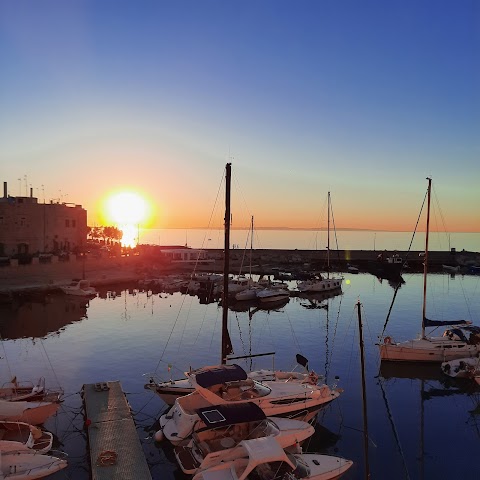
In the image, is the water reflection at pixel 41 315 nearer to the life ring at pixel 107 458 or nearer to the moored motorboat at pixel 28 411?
the moored motorboat at pixel 28 411

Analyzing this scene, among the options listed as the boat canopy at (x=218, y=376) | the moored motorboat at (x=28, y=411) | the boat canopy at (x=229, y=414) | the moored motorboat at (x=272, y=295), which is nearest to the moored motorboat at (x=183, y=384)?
the boat canopy at (x=218, y=376)

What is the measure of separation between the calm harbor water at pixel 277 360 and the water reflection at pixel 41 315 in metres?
0.12

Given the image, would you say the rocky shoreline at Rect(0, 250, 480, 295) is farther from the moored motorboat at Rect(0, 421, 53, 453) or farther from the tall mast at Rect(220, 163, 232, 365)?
the moored motorboat at Rect(0, 421, 53, 453)

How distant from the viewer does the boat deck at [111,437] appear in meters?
17.2

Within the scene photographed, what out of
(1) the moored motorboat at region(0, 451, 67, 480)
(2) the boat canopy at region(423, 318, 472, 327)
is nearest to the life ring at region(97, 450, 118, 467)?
(1) the moored motorboat at region(0, 451, 67, 480)

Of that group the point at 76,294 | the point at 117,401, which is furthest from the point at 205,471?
the point at 76,294

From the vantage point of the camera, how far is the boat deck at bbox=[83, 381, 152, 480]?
17250mm

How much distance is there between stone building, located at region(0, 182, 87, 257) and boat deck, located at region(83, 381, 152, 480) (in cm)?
6503

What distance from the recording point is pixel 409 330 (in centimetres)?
4703

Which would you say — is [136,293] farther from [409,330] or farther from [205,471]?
[205,471]

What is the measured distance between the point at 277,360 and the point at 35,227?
6472 centimetres

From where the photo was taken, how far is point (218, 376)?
2062cm

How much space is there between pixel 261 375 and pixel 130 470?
9.77 m

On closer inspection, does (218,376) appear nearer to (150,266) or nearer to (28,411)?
(28,411)
